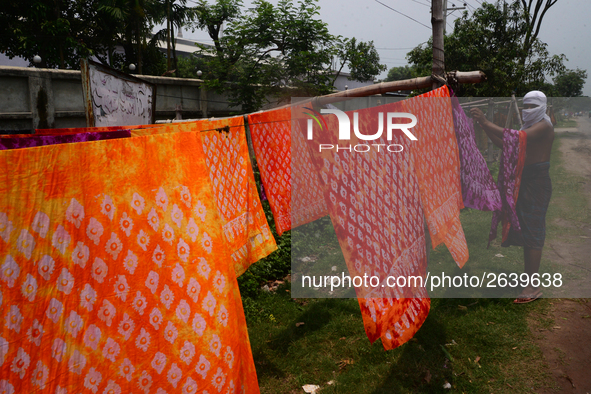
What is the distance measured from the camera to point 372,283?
7.13ft

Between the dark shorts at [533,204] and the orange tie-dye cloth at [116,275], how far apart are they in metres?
3.98

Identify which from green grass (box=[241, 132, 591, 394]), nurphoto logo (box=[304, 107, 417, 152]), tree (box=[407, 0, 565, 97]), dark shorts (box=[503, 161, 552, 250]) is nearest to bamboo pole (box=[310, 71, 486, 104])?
nurphoto logo (box=[304, 107, 417, 152])

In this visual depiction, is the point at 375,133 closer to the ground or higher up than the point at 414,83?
closer to the ground

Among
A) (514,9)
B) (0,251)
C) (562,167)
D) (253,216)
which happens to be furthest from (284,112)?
(514,9)

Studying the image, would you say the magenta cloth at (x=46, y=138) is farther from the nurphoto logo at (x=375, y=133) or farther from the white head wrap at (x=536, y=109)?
the white head wrap at (x=536, y=109)

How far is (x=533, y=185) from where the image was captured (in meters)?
4.21

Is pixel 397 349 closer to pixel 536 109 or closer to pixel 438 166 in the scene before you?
pixel 438 166

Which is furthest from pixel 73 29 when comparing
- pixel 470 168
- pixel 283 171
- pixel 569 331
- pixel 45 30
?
pixel 569 331

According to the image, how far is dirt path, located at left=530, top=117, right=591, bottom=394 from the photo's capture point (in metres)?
3.08

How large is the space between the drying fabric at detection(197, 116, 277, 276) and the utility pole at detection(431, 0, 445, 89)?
1827mm

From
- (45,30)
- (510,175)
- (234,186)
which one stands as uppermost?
(45,30)

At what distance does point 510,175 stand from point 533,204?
0.50m

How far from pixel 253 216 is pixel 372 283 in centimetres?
122

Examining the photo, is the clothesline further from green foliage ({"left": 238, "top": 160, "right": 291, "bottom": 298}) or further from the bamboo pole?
green foliage ({"left": 238, "top": 160, "right": 291, "bottom": 298})
